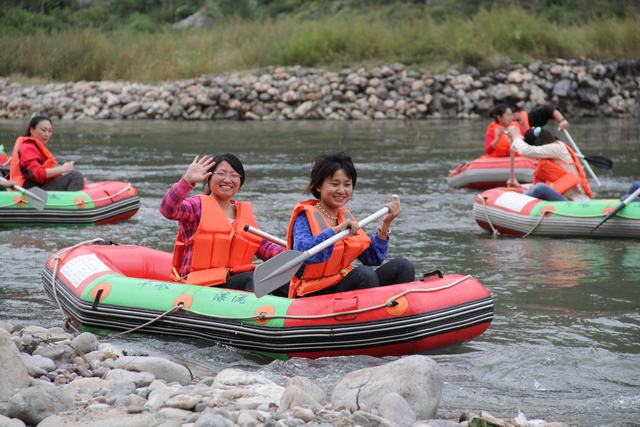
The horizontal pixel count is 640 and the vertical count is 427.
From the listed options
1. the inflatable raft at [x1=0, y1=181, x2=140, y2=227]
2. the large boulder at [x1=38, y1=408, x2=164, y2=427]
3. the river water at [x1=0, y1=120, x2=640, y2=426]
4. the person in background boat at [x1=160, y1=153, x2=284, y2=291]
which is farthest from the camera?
the inflatable raft at [x1=0, y1=181, x2=140, y2=227]

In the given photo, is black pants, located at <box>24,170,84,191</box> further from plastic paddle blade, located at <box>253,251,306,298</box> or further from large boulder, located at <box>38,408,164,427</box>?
large boulder, located at <box>38,408,164,427</box>

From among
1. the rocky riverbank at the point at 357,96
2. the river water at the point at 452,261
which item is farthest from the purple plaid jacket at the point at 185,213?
the rocky riverbank at the point at 357,96

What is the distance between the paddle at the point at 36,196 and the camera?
9297mm

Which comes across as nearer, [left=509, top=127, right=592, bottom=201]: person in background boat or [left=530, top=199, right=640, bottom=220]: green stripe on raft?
[left=530, top=199, right=640, bottom=220]: green stripe on raft

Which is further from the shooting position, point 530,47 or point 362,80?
point 530,47

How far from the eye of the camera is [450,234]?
31.3 feet

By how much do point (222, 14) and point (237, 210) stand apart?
27.4 m

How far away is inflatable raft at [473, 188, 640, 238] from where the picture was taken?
8961 mm

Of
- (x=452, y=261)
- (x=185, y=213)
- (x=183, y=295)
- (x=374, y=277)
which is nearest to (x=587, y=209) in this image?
(x=452, y=261)

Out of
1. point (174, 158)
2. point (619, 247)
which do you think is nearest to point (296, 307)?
point (619, 247)

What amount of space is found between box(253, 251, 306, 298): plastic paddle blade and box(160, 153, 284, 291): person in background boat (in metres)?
0.56

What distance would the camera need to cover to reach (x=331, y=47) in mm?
24422

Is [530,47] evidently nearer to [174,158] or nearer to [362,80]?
[362,80]

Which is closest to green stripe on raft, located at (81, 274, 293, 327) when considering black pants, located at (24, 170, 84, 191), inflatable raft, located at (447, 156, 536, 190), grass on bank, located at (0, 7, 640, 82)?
black pants, located at (24, 170, 84, 191)
